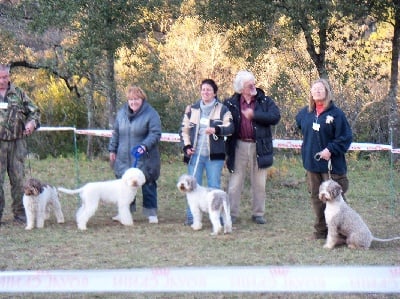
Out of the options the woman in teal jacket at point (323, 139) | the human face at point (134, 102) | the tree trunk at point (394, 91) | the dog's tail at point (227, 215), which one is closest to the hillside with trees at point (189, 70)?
the tree trunk at point (394, 91)

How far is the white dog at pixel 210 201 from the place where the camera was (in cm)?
745

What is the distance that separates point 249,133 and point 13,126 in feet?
9.15

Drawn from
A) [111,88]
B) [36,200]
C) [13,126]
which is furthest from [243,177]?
[111,88]

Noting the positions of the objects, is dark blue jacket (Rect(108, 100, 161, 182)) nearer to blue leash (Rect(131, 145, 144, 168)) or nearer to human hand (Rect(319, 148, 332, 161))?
blue leash (Rect(131, 145, 144, 168))

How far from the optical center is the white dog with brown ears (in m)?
6.61

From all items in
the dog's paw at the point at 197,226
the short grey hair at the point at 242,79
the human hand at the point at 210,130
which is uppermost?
the short grey hair at the point at 242,79

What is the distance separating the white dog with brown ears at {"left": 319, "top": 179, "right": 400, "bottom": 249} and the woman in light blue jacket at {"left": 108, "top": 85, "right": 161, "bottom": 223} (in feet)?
7.59

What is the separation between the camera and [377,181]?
1159 cm

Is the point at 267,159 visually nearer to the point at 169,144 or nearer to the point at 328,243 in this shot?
the point at 328,243

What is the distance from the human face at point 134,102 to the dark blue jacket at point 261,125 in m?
1.05

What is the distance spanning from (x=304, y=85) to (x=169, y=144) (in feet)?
10.3

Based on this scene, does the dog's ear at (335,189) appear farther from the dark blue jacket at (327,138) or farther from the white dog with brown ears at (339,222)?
the dark blue jacket at (327,138)

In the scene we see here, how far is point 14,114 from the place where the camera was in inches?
310

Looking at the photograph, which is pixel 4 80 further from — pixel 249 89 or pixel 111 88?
pixel 111 88
